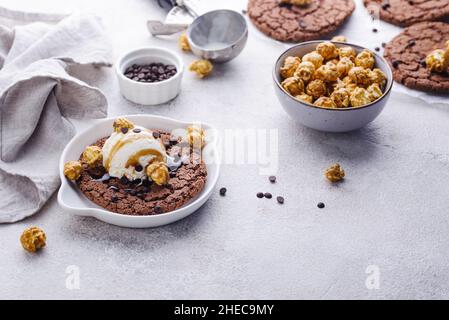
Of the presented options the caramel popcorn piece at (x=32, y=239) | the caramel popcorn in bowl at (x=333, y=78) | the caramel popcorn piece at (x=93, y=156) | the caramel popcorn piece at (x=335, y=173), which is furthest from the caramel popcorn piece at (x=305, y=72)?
the caramel popcorn piece at (x=32, y=239)

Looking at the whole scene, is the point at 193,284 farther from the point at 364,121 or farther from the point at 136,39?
the point at 136,39

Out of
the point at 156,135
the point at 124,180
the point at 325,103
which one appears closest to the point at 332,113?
the point at 325,103

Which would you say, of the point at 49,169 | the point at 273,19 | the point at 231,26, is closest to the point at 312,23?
the point at 273,19

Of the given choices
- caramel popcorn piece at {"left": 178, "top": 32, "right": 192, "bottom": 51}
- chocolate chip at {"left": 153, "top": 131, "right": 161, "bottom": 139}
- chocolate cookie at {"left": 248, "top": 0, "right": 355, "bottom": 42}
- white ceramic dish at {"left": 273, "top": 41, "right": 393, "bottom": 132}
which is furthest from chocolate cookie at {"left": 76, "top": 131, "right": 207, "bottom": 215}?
chocolate cookie at {"left": 248, "top": 0, "right": 355, "bottom": 42}

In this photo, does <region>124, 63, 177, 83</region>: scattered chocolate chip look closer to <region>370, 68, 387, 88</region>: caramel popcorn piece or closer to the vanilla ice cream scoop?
the vanilla ice cream scoop

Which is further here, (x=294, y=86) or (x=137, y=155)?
(x=294, y=86)

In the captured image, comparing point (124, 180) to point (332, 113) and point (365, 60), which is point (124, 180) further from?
point (365, 60)
